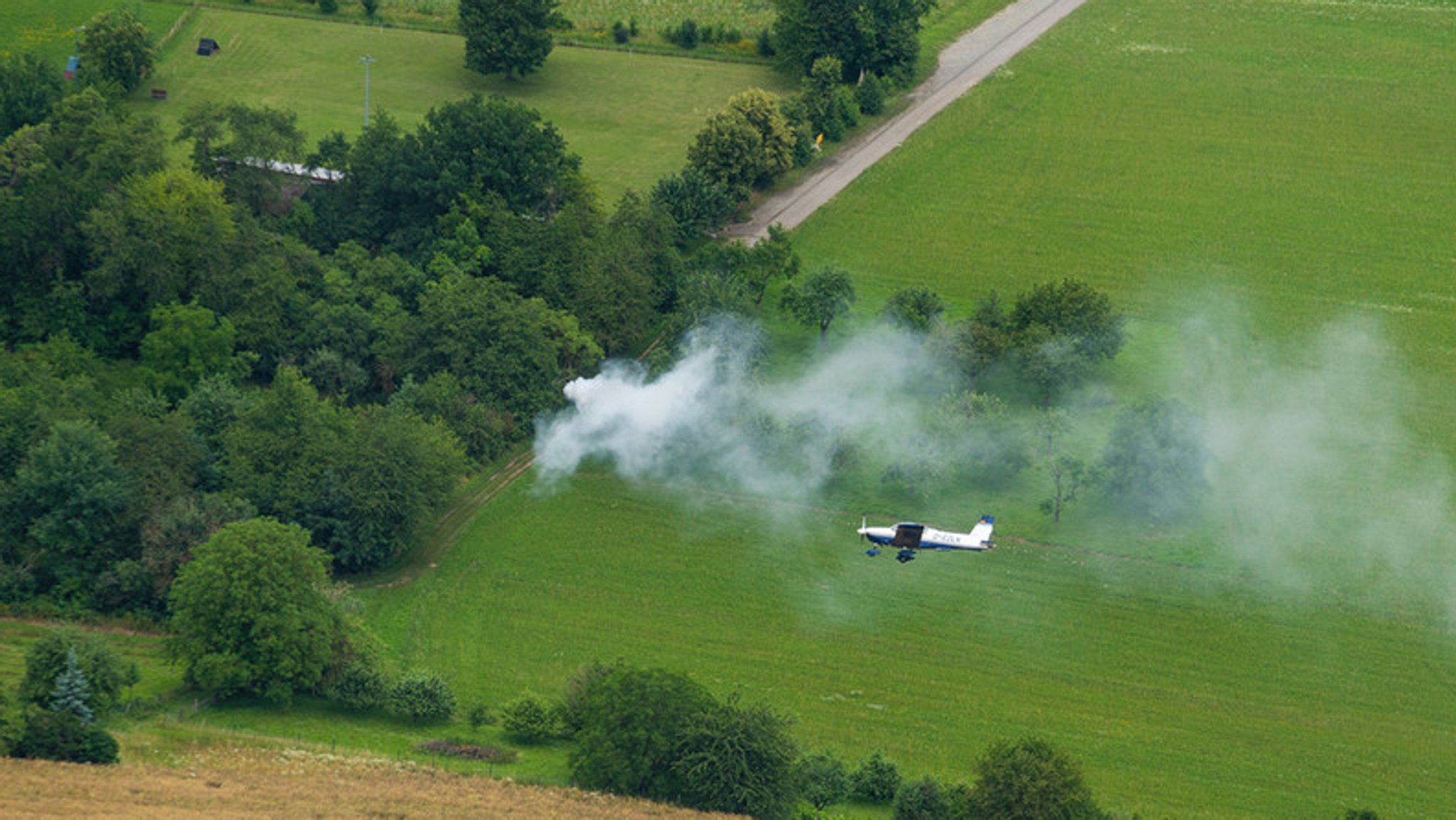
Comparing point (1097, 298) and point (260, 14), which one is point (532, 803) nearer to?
point (1097, 298)

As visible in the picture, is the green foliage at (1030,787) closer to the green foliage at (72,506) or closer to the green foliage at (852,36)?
the green foliage at (72,506)

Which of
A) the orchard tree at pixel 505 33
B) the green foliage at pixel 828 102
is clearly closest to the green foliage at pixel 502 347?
the green foliage at pixel 828 102

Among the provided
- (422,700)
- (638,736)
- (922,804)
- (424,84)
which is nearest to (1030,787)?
(922,804)

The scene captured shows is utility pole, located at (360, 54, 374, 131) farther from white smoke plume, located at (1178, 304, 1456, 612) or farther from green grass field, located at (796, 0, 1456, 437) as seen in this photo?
white smoke plume, located at (1178, 304, 1456, 612)

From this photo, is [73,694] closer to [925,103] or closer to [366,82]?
[366,82]

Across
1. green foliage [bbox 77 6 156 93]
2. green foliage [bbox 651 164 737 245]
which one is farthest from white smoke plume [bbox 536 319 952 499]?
green foliage [bbox 77 6 156 93]

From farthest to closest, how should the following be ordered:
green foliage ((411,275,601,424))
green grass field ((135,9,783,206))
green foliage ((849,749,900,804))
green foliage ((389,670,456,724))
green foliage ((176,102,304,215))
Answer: green grass field ((135,9,783,206)) < green foliage ((176,102,304,215)) < green foliage ((411,275,601,424)) < green foliage ((389,670,456,724)) < green foliage ((849,749,900,804))
